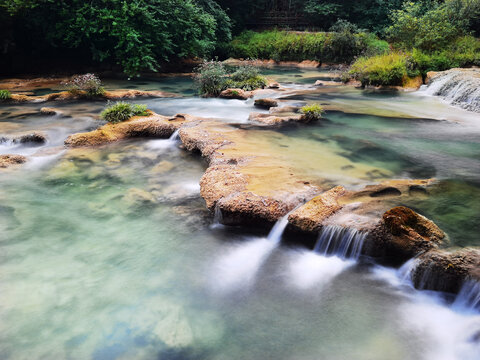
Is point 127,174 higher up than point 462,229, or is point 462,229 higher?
point 462,229

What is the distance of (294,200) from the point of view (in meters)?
4.59

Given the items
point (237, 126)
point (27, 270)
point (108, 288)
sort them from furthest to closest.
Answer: point (237, 126), point (27, 270), point (108, 288)

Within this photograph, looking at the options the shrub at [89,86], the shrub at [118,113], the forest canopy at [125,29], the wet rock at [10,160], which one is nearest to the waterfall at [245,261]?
the wet rock at [10,160]

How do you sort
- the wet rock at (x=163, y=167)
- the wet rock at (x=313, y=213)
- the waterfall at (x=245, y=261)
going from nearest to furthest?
1. the waterfall at (x=245, y=261)
2. the wet rock at (x=313, y=213)
3. the wet rock at (x=163, y=167)

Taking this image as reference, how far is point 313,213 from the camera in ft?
13.8

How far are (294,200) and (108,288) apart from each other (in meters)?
2.47

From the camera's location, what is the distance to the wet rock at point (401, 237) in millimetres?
3553

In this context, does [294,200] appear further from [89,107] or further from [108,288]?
[89,107]

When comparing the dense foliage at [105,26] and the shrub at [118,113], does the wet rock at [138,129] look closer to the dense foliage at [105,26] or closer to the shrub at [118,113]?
the shrub at [118,113]

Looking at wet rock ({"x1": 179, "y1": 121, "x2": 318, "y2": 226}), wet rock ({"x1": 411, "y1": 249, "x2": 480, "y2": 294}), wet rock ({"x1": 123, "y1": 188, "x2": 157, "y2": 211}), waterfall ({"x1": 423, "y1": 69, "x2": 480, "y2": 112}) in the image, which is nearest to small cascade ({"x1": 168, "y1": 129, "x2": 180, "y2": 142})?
wet rock ({"x1": 179, "y1": 121, "x2": 318, "y2": 226})

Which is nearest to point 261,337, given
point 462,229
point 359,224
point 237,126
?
point 359,224

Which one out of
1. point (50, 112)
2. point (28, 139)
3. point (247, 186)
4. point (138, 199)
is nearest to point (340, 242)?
point (247, 186)

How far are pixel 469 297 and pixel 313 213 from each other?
173cm

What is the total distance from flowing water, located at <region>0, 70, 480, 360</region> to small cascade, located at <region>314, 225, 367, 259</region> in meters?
0.01
